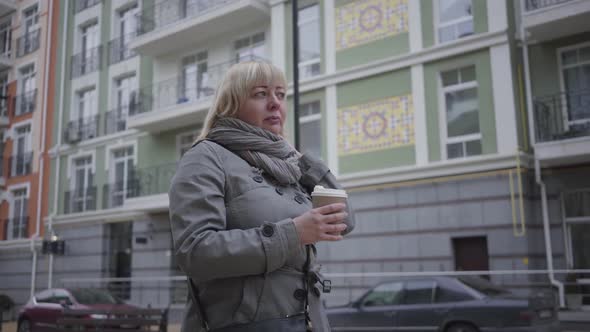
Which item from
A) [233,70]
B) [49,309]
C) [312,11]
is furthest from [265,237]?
[312,11]

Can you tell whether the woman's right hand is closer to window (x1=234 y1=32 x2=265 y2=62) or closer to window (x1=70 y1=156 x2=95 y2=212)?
window (x1=234 y1=32 x2=265 y2=62)

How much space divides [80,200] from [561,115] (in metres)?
11.8

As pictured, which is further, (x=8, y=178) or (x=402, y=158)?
(x=402, y=158)

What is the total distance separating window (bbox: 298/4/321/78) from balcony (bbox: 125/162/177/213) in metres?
4.49

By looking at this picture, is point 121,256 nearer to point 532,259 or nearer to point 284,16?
point 284,16

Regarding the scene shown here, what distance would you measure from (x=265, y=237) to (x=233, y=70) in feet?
1.80

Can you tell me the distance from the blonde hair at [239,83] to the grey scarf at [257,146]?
0.04 metres

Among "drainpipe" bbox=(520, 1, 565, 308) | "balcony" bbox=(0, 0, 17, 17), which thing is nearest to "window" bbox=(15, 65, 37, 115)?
"balcony" bbox=(0, 0, 17, 17)

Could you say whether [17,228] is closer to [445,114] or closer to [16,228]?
[16,228]

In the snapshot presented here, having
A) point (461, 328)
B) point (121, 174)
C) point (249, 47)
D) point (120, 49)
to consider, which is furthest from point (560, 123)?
point (121, 174)

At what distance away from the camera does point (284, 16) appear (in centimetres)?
1276

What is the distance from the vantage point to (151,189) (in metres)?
15.0

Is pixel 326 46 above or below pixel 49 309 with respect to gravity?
above

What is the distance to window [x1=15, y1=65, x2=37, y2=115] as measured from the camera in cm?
934
